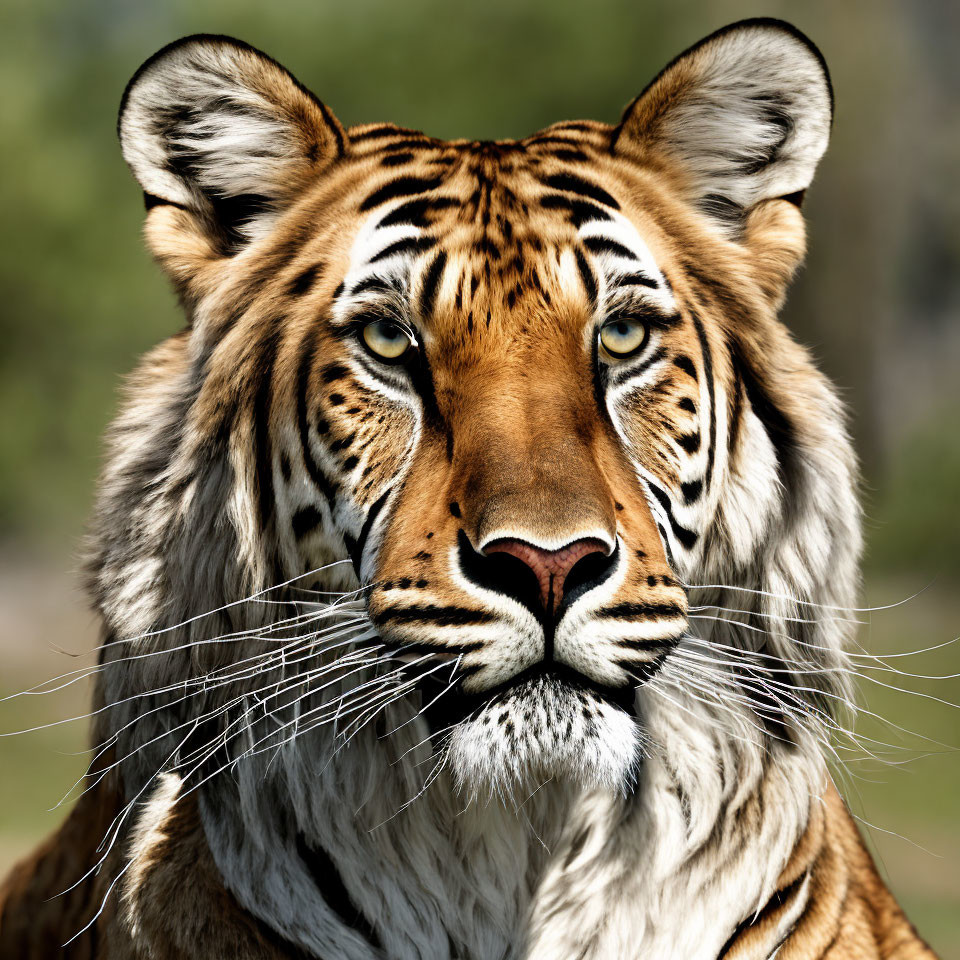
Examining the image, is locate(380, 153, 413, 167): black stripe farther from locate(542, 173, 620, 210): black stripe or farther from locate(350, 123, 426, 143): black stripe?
locate(542, 173, 620, 210): black stripe

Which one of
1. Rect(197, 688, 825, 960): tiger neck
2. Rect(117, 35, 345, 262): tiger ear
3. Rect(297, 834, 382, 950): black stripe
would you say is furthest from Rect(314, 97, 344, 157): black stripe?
Rect(297, 834, 382, 950): black stripe

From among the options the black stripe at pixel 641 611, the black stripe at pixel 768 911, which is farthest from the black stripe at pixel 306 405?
the black stripe at pixel 768 911

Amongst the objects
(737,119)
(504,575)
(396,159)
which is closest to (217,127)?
(396,159)

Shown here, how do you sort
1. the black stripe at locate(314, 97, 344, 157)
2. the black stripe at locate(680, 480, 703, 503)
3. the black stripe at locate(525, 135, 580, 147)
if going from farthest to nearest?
the black stripe at locate(525, 135, 580, 147), the black stripe at locate(314, 97, 344, 157), the black stripe at locate(680, 480, 703, 503)

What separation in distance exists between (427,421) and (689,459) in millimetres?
468

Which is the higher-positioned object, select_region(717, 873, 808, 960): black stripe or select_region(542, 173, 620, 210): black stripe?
select_region(542, 173, 620, 210): black stripe

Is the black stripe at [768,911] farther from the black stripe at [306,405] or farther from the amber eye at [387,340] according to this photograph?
the amber eye at [387,340]

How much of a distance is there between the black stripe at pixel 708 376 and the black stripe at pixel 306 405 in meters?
→ 0.68

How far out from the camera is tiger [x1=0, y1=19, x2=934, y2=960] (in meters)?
2.20

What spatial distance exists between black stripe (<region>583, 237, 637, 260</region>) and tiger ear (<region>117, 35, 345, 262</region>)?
0.56 meters

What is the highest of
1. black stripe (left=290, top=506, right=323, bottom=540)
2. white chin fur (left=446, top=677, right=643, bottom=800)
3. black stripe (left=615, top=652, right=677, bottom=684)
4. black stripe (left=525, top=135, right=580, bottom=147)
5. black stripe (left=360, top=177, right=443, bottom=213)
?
black stripe (left=525, top=135, right=580, bottom=147)

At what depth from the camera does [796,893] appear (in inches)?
95.3

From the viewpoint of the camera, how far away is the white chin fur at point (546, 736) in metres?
1.94

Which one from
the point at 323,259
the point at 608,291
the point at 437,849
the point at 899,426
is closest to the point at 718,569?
the point at 608,291
